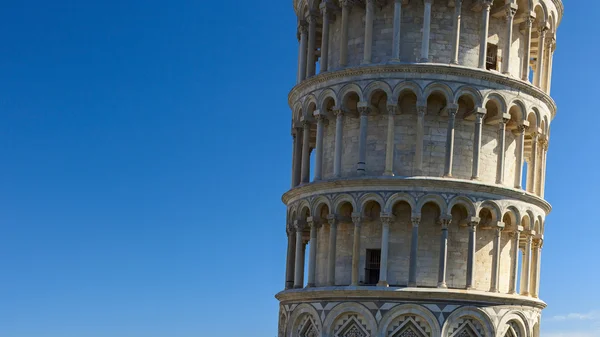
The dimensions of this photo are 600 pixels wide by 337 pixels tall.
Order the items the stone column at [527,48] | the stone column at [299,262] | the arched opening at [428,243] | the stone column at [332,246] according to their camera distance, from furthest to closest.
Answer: the stone column at [299,262] < the stone column at [527,48] < the stone column at [332,246] < the arched opening at [428,243]

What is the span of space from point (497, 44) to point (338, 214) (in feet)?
33.9

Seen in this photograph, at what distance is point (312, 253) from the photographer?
43375mm

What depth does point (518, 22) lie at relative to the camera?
44.8 metres

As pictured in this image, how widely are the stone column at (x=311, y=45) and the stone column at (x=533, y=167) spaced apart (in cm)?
1031

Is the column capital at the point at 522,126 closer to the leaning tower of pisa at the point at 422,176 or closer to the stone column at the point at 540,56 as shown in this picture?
the leaning tower of pisa at the point at 422,176

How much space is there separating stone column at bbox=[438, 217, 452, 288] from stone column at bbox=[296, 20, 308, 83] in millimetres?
10136

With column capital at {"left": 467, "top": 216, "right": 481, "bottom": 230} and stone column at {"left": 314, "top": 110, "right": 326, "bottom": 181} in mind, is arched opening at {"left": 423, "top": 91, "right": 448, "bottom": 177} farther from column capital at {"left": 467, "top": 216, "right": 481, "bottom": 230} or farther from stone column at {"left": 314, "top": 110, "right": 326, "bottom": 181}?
stone column at {"left": 314, "top": 110, "right": 326, "bottom": 181}

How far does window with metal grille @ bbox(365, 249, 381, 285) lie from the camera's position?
42.1 metres

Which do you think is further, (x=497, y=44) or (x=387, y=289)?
(x=497, y=44)

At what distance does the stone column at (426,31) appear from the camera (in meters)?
42.2

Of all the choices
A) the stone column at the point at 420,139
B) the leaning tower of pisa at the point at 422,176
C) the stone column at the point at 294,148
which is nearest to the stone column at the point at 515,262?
the leaning tower of pisa at the point at 422,176

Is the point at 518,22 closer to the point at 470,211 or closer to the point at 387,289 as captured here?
the point at 470,211

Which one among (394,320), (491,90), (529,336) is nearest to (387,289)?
(394,320)

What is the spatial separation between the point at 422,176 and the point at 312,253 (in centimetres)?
587
